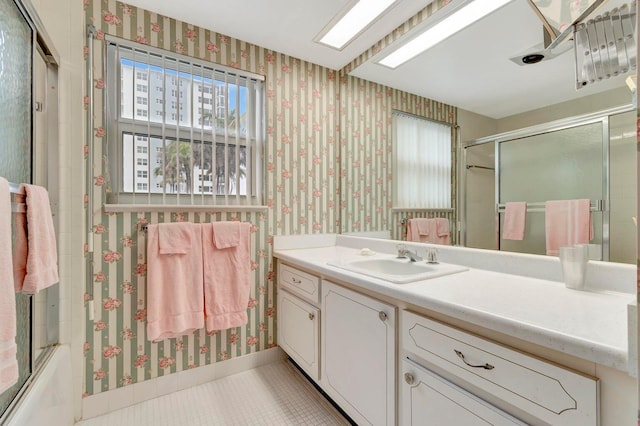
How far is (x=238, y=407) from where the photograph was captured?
1626 millimetres

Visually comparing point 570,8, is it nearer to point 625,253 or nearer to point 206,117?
point 625,253

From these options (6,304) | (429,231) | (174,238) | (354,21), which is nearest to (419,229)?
(429,231)

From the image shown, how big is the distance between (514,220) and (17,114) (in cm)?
209

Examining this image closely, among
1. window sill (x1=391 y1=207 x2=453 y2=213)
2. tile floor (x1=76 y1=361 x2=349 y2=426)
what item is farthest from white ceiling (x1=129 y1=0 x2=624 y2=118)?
tile floor (x1=76 y1=361 x2=349 y2=426)

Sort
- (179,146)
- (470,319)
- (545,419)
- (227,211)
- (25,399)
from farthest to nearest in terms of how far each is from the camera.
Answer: (227,211), (179,146), (25,399), (470,319), (545,419)

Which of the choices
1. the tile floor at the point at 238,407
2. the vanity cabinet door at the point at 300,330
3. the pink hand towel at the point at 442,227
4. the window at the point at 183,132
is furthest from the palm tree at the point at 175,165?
the pink hand towel at the point at 442,227

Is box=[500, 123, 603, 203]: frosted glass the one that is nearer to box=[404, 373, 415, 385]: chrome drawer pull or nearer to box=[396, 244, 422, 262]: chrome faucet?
box=[396, 244, 422, 262]: chrome faucet

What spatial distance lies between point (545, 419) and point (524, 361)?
4.8 inches

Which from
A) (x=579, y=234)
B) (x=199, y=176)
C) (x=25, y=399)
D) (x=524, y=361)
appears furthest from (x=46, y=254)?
(x=579, y=234)

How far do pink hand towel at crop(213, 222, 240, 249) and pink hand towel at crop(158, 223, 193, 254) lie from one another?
0.15 meters

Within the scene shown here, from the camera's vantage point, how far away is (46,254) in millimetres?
1068

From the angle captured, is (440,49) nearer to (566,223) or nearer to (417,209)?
(417,209)

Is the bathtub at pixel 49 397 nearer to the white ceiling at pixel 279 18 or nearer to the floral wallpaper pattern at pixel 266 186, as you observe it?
the floral wallpaper pattern at pixel 266 186

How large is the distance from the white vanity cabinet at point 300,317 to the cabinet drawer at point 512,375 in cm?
73
